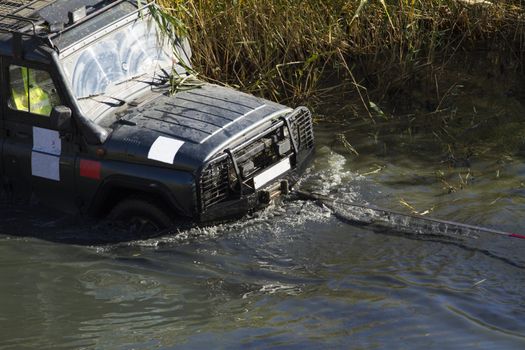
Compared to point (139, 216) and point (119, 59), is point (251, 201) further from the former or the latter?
point (119, 59)

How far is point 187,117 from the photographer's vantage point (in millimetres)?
8016

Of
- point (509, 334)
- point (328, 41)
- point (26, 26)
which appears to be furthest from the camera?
point (328, 41)

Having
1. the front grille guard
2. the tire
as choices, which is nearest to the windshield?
the tire

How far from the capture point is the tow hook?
7895mm

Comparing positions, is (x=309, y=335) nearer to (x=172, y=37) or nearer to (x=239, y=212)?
(x=239, y=212)

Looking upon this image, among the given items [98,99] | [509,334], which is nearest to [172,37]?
[98,99]

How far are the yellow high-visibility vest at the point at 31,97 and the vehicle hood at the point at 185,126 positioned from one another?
1.87ft

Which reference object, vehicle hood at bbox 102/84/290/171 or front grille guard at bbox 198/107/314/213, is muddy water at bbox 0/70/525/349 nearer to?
front grille guard at bbox 198/107/314/213

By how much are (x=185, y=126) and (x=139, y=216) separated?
741 millimetres

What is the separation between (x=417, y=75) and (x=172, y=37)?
2.94m

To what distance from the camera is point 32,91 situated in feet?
26.6

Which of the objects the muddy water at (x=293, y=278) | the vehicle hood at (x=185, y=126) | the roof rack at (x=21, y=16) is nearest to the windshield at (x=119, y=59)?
the vehicle hood at (x=185, y=126)

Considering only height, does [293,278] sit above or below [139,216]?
below

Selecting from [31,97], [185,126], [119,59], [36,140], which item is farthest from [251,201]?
[31,97]
